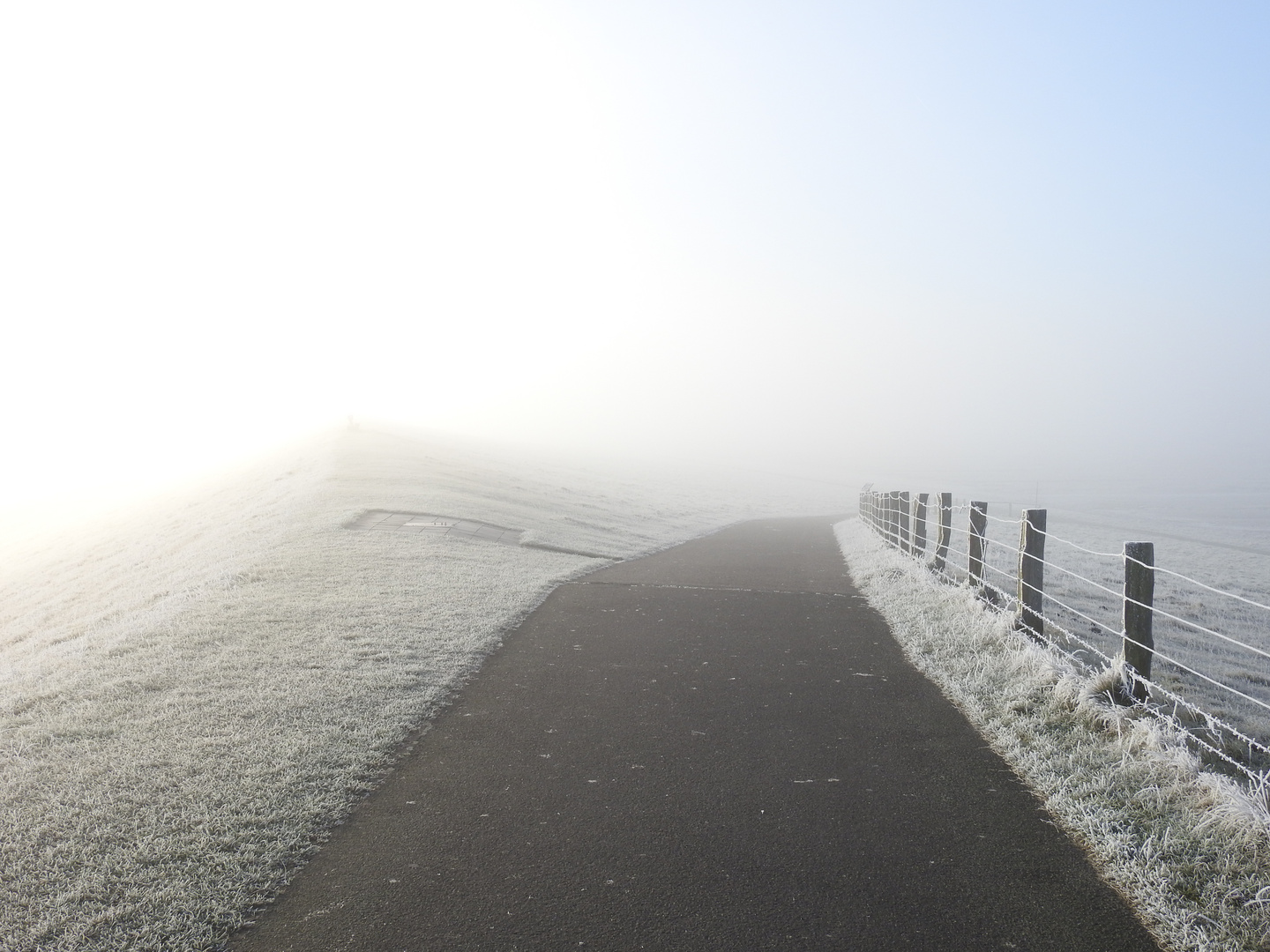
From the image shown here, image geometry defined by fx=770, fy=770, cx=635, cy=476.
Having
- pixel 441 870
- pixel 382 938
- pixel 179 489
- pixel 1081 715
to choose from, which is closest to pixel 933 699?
pixel 1081 715

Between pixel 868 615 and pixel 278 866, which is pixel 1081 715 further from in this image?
pixel 278 866

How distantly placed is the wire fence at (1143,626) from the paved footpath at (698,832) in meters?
1.56

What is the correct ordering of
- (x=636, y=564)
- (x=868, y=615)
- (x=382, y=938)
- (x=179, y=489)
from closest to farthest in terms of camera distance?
(x=382, y=938)
(x=868, y=615)
(x=636, y=564)
(x=179, y=489)

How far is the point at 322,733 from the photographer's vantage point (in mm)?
5879

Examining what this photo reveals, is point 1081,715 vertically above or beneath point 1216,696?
above

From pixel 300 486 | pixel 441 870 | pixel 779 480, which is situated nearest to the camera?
pixel 441 870

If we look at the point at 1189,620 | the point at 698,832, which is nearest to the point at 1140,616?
the point at 698,832

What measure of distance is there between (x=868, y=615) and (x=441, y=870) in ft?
26.0

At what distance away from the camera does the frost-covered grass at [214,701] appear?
385cm

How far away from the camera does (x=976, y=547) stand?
405 inches

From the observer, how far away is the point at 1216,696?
8414 millimetres

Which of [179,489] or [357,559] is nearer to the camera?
[357,559]

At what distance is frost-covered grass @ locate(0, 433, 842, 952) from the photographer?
385 centimetres

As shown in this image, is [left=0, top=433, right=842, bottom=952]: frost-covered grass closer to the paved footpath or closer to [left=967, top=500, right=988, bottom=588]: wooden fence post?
the paved footpath
